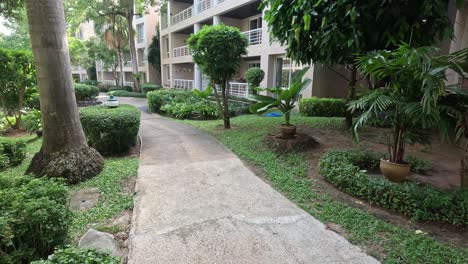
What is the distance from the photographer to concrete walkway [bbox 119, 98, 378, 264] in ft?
9.14

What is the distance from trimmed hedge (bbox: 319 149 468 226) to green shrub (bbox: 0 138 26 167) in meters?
6.97

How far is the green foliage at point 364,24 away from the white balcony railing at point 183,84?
1767 centimetres

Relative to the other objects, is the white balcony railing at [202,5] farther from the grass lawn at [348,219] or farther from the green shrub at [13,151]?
the green shrub at [13,151]

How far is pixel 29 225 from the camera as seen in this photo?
2.35 m

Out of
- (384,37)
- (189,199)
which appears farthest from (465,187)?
(189,199)

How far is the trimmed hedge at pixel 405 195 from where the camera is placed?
3.35 metres

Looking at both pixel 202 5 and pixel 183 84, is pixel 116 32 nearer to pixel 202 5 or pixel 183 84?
pixel 183 84

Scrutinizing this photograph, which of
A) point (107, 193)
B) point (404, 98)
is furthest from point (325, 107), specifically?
point (107, 193)

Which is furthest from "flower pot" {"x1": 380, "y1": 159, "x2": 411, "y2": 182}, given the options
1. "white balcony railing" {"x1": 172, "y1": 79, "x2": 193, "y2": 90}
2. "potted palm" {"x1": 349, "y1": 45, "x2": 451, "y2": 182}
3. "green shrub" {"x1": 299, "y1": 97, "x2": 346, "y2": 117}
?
"white balcony railing" {"x1": 172, "y1": 79, "x2": 193, "y2": 90}

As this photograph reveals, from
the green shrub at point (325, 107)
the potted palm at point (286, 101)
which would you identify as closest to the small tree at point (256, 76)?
the green shrub at point (325, 107)

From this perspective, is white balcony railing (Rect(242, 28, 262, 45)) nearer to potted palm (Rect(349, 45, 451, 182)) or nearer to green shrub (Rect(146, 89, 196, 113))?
green shrub (Rect(146, 89, 196, 113))

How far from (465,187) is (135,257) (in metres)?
4.50

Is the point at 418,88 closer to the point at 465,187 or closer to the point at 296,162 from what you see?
the point at 465,187

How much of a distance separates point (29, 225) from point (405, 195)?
14.4ft
